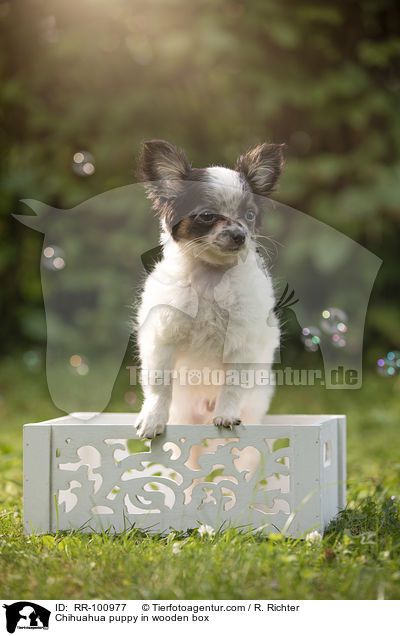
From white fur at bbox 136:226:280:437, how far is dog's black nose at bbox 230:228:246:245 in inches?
3.0

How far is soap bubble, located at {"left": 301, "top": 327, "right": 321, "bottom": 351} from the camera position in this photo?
318 centimetres

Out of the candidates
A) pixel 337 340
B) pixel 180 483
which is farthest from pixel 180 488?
pixel 337 340

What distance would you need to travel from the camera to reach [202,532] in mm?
2746

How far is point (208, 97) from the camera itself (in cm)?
749

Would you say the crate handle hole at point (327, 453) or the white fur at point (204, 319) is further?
the crate handle hole at point (327, 453)

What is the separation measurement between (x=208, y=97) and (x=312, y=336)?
16.3 ft

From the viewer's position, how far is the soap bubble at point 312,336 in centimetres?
318

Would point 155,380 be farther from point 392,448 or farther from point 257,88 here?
point 257,88

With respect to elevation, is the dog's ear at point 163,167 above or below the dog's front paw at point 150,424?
above

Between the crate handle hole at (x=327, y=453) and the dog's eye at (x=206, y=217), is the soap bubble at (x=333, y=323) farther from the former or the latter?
the dog's eye at (x=206, y=217)
